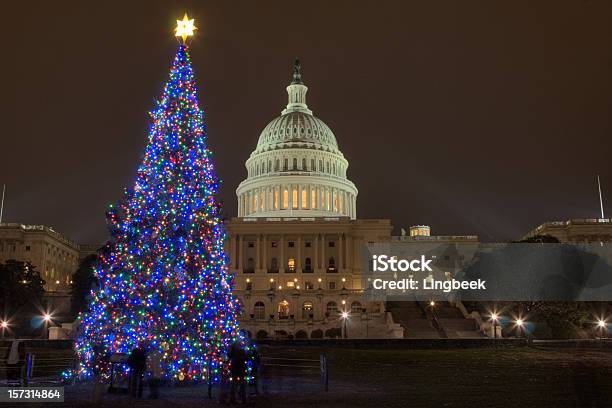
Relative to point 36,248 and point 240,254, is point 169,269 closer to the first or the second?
point 240,254

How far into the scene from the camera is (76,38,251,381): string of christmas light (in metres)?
24.2

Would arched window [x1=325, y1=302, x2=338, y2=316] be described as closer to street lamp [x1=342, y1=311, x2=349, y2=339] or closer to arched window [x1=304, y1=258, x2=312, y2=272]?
street lamp [x1=342, y1=311, x2=349, y2=339]

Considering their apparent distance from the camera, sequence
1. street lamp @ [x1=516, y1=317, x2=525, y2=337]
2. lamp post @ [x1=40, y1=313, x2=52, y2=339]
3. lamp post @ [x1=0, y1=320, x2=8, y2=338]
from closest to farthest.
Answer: street lamp @ [x1=516, y1=317, x2=525, y2=337] → lamp post @ [x1=0, y1=320, x2=8, y2=338] → lamp post @ [x1=40, y1=313, x2=52, y2=339]

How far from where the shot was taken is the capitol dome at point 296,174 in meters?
134

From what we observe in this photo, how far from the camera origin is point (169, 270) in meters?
24.6

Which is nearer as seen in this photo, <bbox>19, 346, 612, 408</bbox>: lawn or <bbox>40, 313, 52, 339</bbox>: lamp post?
<bbox>19, 346, 612, 408</bbox>: lawn

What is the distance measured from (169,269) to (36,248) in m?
101

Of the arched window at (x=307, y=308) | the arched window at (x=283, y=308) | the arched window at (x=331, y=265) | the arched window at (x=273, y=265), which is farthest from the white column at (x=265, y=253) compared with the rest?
the arched window at (x=307, y=308)

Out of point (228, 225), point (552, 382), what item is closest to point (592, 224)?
point (228, 225)

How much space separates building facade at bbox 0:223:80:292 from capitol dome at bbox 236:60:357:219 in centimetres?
3799

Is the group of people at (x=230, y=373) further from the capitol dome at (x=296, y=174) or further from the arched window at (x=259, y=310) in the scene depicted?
the capitol dome at (x=296, y=174)

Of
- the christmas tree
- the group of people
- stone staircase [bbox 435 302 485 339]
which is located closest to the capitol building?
stone staircase [bbox 435 302 485 339]

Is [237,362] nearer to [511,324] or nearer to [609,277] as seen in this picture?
[511,324]

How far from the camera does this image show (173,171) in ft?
83.3
